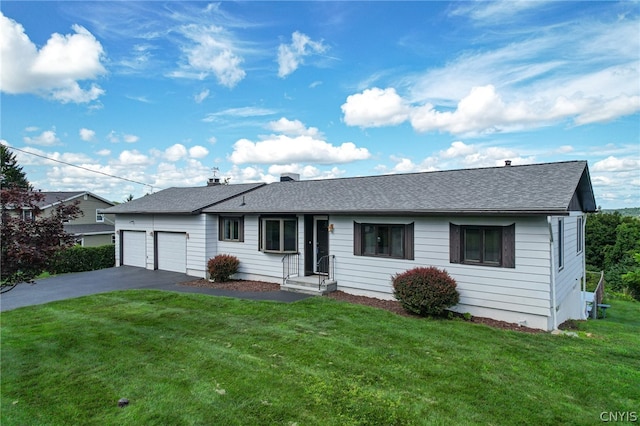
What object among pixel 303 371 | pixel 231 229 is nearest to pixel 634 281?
pixel 231 229

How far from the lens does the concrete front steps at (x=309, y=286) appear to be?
11.0 m

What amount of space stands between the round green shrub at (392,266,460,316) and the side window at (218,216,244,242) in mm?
7245

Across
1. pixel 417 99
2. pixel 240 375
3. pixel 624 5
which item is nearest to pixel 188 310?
pixel 240 375

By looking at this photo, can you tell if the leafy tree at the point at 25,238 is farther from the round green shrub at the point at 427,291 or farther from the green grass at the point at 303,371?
the round green shrub at the point at 427,291

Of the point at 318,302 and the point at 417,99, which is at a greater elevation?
the point at 417,99

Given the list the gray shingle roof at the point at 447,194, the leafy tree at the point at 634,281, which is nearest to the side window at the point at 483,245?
the gray shingle roof at the point at 447,194

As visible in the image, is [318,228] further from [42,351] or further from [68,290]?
[68,290]

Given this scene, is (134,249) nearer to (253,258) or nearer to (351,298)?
(253,258)

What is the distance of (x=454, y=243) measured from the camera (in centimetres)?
906

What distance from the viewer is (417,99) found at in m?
17.0

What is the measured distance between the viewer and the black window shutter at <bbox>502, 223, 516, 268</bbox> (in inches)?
324

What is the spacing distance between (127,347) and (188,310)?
277cm

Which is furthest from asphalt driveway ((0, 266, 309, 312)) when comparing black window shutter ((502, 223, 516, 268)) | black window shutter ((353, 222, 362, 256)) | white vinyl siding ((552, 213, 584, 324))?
white vinyl siding ((552, 213, 584, 324))

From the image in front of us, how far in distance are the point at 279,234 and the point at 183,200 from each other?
22.6 feet
